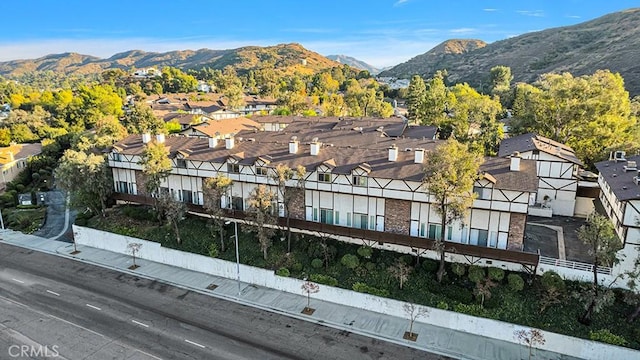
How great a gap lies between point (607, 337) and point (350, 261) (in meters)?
17.7

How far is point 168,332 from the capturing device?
2862cm

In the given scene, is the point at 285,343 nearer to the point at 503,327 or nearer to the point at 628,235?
the point at 503,327

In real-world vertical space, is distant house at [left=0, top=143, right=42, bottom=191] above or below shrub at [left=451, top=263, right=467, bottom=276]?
above

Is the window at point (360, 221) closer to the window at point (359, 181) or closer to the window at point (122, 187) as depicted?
the window at point (359, 181)

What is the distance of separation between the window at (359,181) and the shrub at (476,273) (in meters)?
10.6

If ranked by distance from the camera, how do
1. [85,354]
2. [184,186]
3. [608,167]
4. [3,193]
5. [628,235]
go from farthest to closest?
[3,193]
[184,186]
[608,167]
[628,235]
[85,354]

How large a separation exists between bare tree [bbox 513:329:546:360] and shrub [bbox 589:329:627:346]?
2.96 meters

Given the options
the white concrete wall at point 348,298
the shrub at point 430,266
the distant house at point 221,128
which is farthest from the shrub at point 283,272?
the distant house at point 221,128

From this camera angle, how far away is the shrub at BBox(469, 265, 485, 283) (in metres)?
30.3

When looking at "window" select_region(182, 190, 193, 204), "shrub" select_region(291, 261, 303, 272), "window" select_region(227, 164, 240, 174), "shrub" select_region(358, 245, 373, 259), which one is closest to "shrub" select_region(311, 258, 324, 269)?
"shrub" select_region(291, 261, 303, 272)

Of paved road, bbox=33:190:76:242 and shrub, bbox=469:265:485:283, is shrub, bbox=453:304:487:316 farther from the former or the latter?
paved road, bbox=33:190:76:242

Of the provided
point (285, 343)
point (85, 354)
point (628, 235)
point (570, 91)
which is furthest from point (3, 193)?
point (570, 91)

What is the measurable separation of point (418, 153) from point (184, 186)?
24241 mm

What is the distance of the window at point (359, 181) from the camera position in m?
34.1
